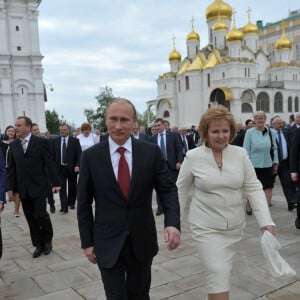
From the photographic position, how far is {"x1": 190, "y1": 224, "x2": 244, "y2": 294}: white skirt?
285cm

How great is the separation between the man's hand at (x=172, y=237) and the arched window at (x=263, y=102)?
49743 millimetres

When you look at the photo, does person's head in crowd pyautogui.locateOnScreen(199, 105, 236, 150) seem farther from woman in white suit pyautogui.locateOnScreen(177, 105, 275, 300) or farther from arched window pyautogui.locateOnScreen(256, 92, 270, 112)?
arched window pyautogui.locateOnScreen(256, 92, 270, 112)

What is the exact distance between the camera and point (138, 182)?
2594 millimetres

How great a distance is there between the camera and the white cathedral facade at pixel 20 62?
132 ft

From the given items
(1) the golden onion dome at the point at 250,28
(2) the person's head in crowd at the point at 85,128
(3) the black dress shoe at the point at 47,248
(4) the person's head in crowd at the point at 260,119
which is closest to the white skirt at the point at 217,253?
(3) the black dress shoe at the point at 47,248

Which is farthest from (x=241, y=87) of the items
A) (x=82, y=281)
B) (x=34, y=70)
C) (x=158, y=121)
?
(x=82, y=281)

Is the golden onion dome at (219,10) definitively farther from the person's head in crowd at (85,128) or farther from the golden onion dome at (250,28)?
the person's head in crowd at (85,128)

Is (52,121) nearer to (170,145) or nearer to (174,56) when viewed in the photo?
(174,56)

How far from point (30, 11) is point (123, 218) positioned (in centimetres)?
4361

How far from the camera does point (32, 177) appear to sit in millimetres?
5312

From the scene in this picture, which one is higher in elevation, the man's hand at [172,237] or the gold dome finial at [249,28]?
the gold dome finial at [249,28]

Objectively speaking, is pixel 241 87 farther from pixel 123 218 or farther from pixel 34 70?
pixel 123 218

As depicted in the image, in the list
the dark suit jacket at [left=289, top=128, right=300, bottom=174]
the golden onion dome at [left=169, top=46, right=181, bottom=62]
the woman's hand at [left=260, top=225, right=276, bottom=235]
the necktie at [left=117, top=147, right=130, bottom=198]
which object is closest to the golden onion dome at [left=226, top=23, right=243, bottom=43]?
the golden onion dome at [left=169, top=46, right=181, bottom=62]

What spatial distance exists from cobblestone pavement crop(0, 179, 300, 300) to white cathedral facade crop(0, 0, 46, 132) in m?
37.4
